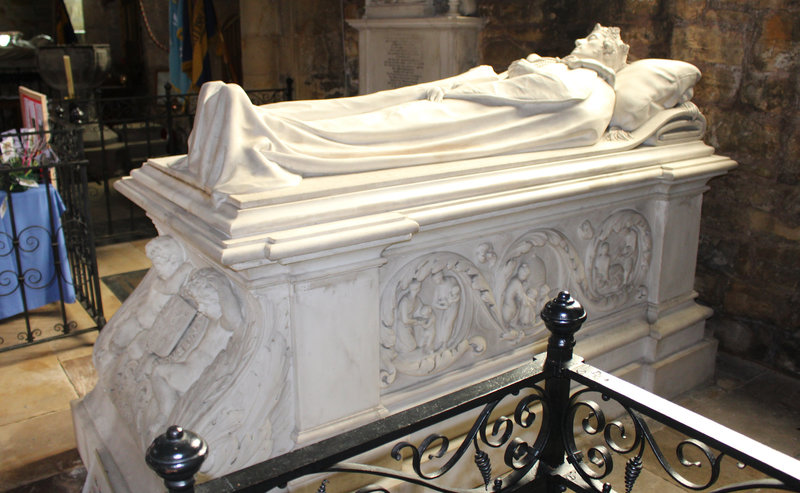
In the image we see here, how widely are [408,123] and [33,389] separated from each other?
188cm

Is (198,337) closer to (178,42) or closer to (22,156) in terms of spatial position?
(22,156)

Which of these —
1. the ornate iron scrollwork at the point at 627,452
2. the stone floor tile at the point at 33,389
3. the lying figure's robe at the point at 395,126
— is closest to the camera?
the ornate iron scrollwork at the point at 627,452

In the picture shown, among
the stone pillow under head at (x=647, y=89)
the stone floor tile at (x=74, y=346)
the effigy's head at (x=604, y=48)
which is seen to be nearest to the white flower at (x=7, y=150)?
the stone floor tile at (x=74, y=346)

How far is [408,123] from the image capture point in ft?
7.22

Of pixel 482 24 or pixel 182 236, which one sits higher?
pixel 482 24

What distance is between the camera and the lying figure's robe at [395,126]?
1891 millimetres

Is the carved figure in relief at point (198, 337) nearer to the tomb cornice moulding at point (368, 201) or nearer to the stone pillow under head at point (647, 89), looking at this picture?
the tomb cornice moulding at point (368, 201)

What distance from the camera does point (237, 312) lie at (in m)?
1.79

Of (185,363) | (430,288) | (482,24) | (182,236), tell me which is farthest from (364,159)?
(482,24)

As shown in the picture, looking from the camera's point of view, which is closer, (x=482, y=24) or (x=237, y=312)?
(x=237, y=312)

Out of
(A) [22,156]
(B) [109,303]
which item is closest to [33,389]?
(B) [109,303]

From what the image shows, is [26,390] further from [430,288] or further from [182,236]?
[430,288]

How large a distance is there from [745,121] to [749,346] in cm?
101

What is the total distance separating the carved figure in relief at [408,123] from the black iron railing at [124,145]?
112 inches
